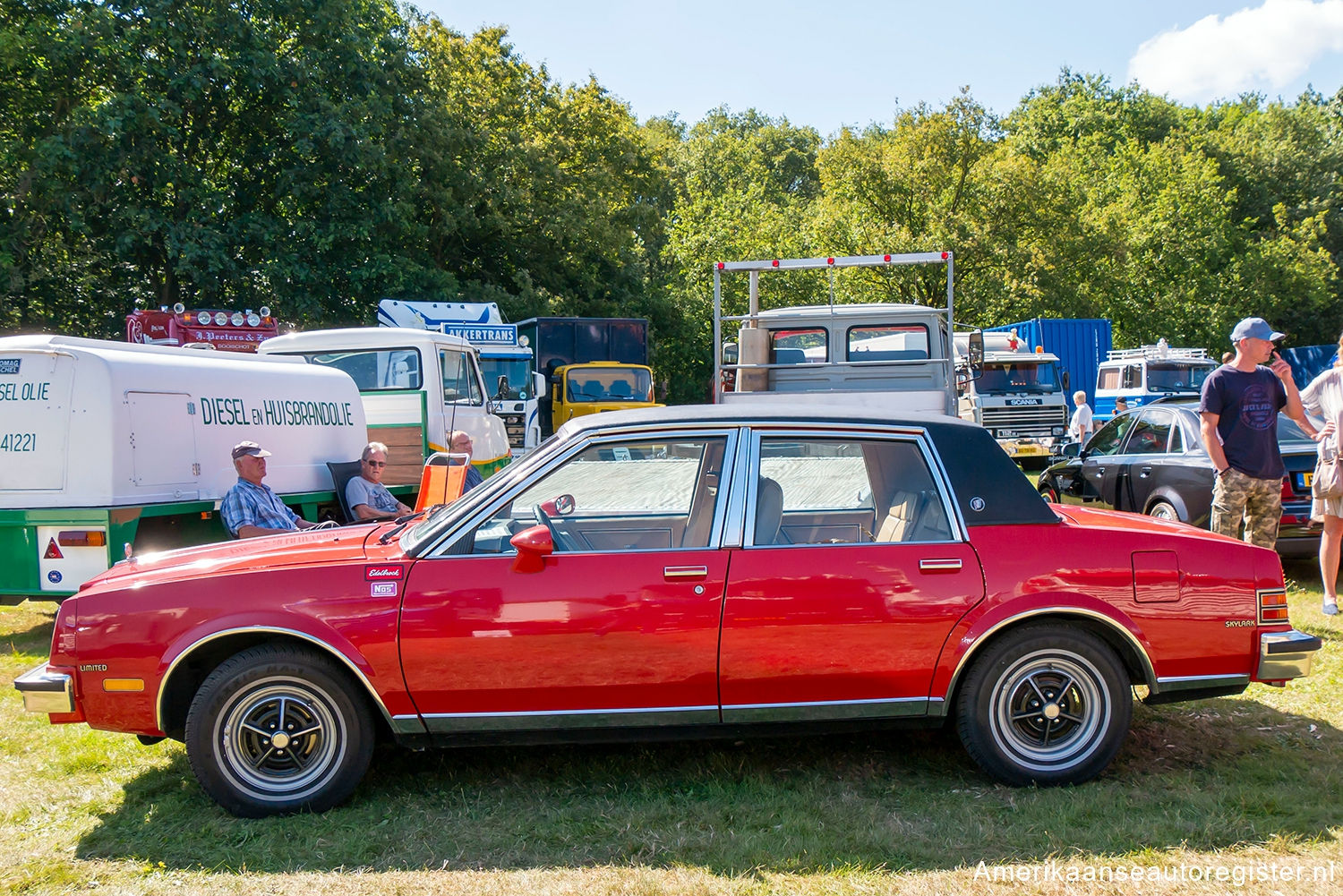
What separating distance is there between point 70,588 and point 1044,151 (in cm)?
4510

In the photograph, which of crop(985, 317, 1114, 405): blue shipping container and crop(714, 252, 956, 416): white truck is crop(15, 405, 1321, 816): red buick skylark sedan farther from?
crop(985, 317, 1114, 405): blue shipping container

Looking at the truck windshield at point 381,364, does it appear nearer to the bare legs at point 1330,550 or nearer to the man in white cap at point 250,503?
the man in white cap at point 250,503

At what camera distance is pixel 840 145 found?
29422 millimetres

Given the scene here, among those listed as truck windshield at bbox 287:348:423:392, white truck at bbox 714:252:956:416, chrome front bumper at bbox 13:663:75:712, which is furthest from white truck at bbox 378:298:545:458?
chrome front bumper at bbox 13:663:75:712

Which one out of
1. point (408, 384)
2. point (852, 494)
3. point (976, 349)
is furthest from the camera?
point (976, 349)

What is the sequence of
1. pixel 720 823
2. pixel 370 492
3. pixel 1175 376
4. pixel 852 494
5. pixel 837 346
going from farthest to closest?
pixel 1175 376 < pixel 837 346 < pixel 370 492 < pixel 852 494 < pixel 720 823

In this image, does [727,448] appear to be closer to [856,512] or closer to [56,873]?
[856,512]

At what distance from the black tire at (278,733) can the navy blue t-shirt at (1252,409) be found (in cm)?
Result: 562

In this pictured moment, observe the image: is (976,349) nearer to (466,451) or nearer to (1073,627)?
(466,451)

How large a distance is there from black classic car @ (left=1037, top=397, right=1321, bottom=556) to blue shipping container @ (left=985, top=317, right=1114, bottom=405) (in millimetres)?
15195

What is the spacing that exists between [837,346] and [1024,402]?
27.3 feet

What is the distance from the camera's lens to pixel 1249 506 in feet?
21.1

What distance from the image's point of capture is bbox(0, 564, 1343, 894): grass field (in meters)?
3.42

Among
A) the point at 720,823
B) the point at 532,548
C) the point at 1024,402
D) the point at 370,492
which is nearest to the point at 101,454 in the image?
the point at 370,492
